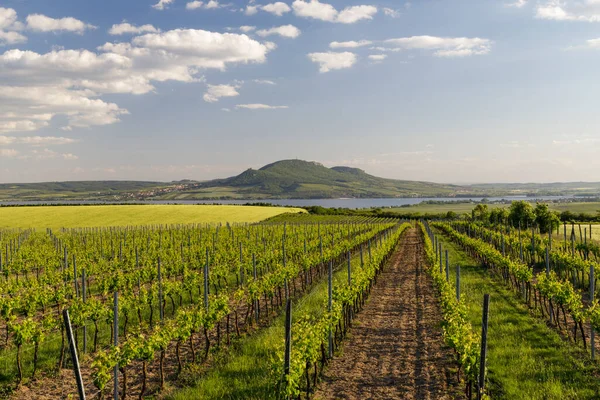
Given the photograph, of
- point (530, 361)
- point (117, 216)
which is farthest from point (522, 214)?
point (117, 216)

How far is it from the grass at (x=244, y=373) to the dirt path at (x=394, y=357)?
1243 millimetres

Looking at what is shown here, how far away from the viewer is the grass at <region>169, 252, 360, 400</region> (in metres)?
8.05

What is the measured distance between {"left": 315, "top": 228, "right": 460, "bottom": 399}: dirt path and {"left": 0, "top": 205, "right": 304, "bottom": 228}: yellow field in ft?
177

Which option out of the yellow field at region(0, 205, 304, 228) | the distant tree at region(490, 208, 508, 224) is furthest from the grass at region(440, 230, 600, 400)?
the yellow field at region(0, 205, 304, 228)

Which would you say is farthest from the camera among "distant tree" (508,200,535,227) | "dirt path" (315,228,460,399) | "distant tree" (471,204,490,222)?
"distant tree" (471,204,490,222)

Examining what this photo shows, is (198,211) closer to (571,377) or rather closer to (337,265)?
(337,265)

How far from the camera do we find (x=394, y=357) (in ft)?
32.8

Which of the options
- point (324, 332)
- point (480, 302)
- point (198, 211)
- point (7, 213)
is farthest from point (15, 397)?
point (7, 213)

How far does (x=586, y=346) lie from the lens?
1062 centimetres

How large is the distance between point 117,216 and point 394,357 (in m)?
67.2

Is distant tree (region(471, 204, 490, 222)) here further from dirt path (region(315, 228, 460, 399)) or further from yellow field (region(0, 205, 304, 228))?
dirt path (region(315, 228, 460, 399))

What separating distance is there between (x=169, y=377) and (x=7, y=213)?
77.6 meters

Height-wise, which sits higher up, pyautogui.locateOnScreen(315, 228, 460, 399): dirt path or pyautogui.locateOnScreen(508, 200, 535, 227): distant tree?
pyautogui.locateOnScreen(508, 200, 535, 227): distant tree

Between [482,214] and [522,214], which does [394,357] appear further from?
[482,214]
